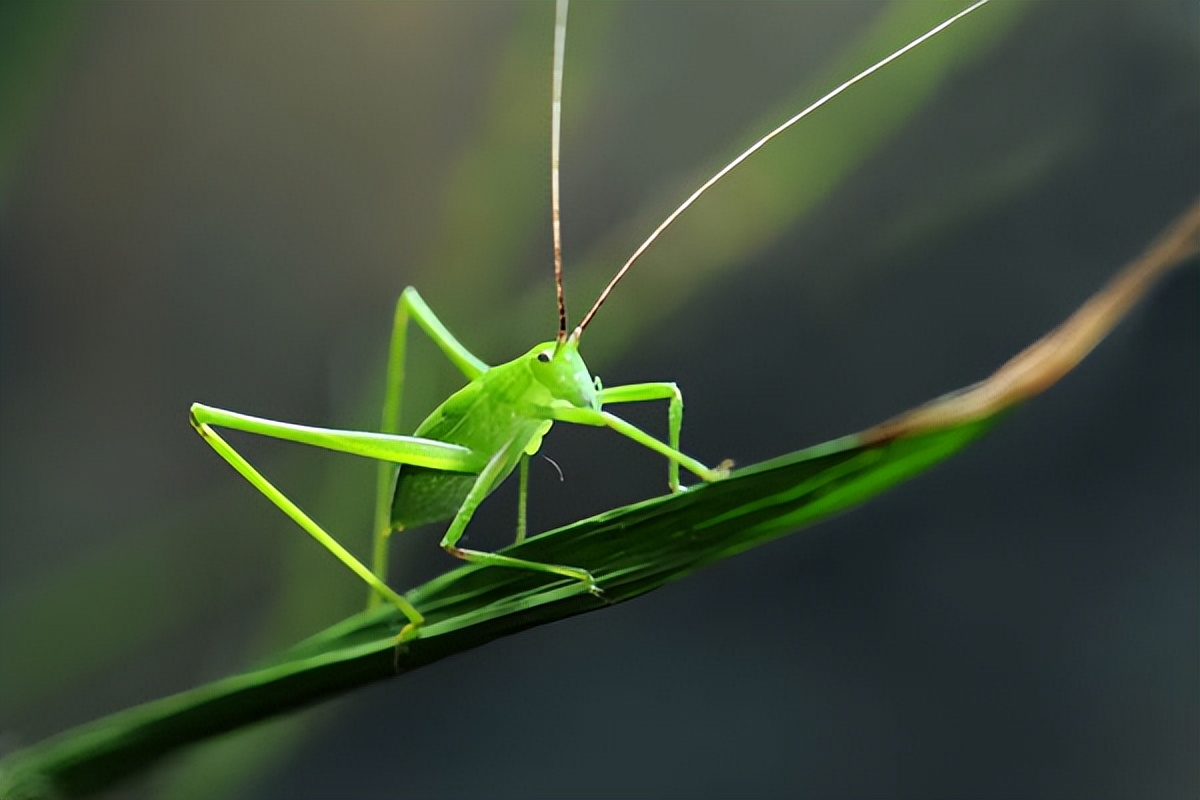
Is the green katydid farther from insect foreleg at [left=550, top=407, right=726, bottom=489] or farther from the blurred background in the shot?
the blurred background

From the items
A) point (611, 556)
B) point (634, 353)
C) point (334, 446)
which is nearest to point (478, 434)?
point (334, 446)

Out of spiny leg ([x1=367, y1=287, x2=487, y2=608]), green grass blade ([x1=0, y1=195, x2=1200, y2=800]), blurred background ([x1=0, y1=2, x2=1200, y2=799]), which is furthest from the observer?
blurred background ([x1=0, y1=2, x2=1200, y2=799])

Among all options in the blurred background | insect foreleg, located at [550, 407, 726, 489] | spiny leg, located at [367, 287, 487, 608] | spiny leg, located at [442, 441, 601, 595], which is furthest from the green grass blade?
the blurred background

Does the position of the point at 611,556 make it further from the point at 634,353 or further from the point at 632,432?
the point at 634,353

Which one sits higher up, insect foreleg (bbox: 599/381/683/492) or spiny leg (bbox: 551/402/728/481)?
insect foreleg (bbox: 599/381/683/492)

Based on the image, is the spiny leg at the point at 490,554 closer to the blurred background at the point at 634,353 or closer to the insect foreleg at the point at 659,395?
the insect foreleg at the point at 659,395

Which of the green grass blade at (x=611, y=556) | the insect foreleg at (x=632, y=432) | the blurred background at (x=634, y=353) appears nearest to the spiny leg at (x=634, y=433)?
the insect foreleg at (x=632, y=432)

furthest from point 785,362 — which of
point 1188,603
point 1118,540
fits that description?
point 1188,603
